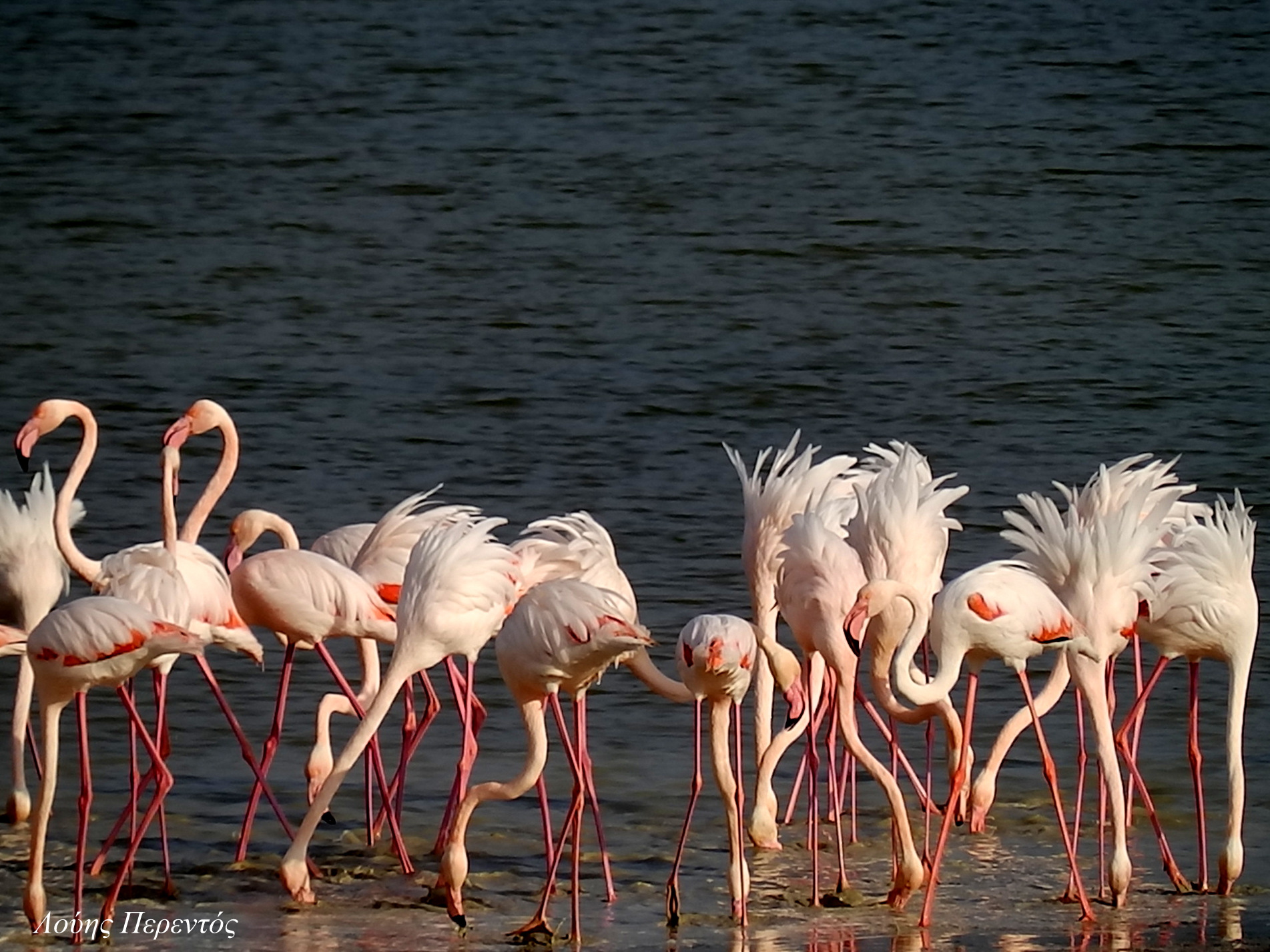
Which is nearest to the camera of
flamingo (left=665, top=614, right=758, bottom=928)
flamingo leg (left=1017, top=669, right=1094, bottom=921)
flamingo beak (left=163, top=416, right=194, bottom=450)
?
flamingo (left=665, top=614, right=758, bottom=928)

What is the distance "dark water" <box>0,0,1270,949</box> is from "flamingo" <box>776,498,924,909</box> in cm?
16

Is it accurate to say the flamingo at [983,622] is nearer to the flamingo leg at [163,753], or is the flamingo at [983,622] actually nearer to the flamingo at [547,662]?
the flamingo at [547,662]

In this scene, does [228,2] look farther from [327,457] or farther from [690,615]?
[690,615]

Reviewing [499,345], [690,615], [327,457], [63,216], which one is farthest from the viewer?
[63,216]

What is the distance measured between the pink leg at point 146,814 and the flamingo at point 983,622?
173 centimetres

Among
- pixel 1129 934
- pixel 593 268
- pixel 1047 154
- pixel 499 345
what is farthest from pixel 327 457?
pixel 1047 154

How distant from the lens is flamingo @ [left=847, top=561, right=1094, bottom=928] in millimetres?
6020

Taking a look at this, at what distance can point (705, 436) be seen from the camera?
12438mm

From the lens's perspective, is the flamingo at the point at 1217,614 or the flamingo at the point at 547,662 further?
the flamingo at the point at 1217,614

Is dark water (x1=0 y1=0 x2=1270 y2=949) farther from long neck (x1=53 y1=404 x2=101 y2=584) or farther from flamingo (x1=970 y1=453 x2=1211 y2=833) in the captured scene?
long neck (x1=53 y1=404 x2=101 y2=584)

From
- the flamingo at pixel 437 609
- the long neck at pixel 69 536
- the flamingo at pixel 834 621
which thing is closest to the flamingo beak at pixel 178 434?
the long neck at pixel 69 536

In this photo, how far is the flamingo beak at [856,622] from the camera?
233 inches

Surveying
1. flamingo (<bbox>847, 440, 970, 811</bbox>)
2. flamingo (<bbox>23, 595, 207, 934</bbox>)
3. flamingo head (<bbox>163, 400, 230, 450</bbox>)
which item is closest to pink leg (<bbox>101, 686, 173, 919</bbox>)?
flamingo (<bbox>23, 595, 207, 934</bbox>)

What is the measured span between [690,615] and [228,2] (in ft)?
58.1
